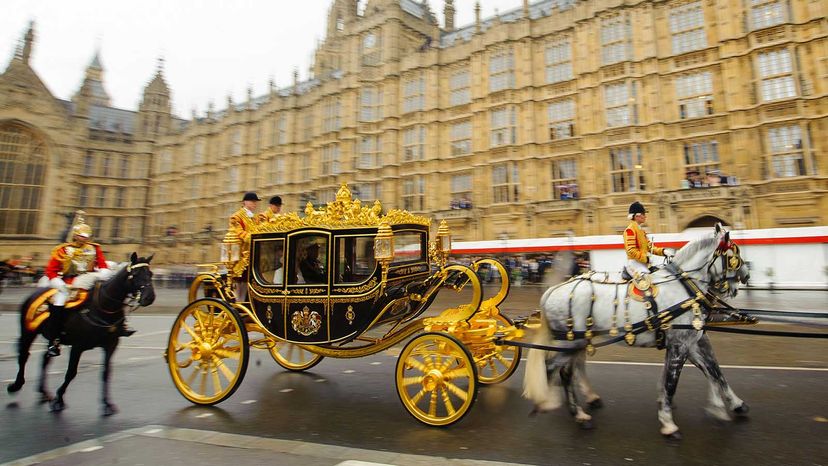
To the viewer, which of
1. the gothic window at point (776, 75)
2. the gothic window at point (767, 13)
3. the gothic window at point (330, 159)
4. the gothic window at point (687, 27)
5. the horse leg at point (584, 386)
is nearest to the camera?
the horse leg at point (584, 386)

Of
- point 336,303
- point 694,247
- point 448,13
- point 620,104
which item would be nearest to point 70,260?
point 336,303

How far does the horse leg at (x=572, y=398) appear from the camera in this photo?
4.13 meters

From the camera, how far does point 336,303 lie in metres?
5.11

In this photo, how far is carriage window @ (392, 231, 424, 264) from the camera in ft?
19.1

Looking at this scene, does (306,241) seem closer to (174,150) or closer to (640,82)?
(640,82)

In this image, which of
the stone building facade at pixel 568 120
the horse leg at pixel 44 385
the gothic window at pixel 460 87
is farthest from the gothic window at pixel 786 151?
the horse leg at pixel 44 385

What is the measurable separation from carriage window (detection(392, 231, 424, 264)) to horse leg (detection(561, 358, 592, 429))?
8.53ft

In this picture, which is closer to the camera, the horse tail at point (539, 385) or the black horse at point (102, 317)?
the horse tail at point (539, 385)

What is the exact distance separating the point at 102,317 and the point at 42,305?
0.95 meters

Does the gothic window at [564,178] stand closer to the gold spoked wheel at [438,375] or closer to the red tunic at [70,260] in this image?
the gold spoked wheel at [438,375]

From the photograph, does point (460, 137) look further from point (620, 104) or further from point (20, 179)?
point (20, 179)

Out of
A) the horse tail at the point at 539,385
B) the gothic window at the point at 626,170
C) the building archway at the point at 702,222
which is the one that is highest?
the gothic window at the point at 626,170

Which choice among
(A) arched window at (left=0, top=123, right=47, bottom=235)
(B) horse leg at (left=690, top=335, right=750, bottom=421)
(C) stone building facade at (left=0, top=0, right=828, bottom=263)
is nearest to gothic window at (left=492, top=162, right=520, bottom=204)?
(C) stone building facade at (left=0, top=0, right=828, bottom=263)

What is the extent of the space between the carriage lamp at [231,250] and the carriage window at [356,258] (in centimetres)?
146
